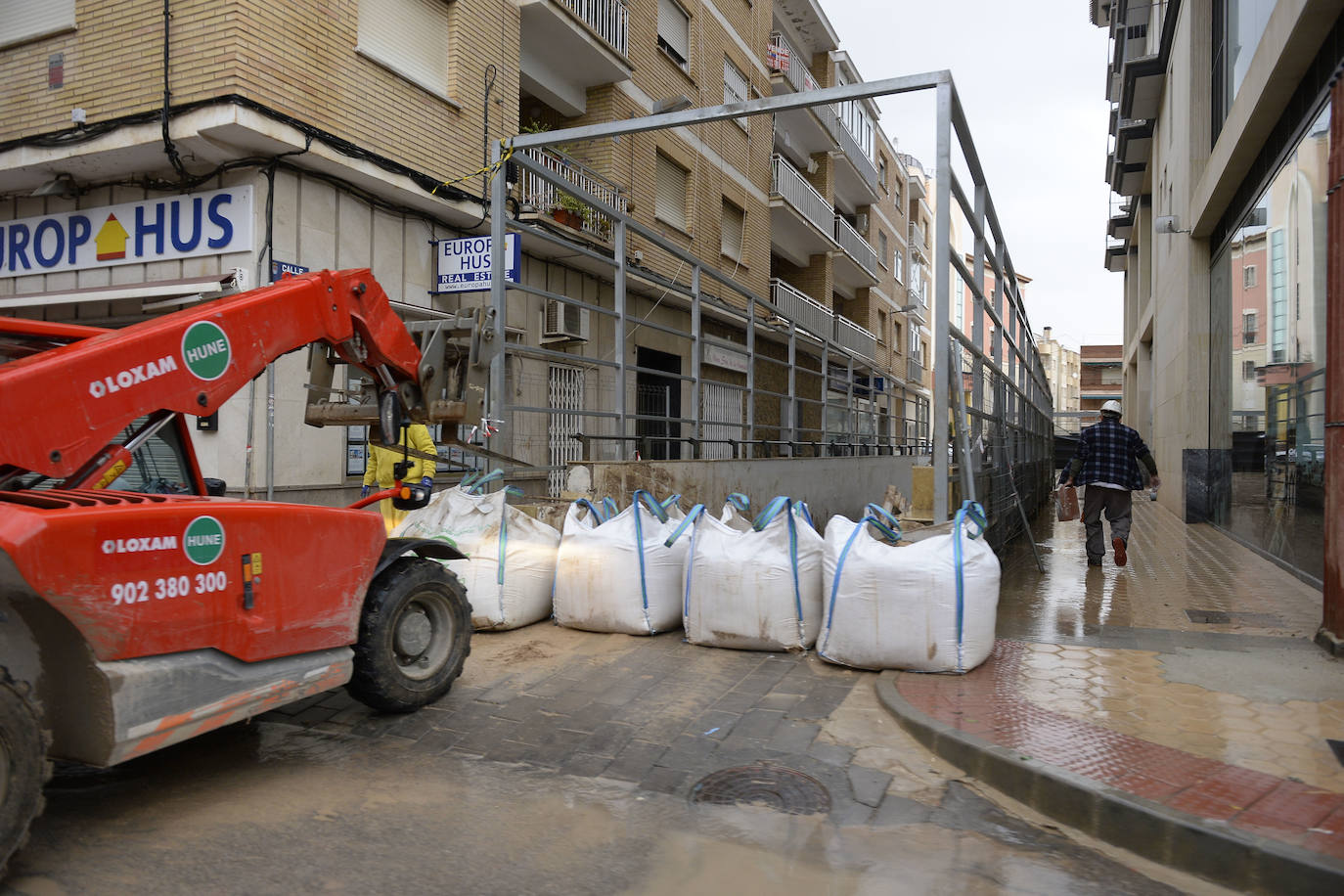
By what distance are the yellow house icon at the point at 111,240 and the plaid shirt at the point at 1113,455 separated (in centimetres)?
1006

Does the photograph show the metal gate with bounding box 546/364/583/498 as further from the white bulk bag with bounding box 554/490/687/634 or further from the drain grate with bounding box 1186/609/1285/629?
the drain grate with bounding box 1186/609/1285/629

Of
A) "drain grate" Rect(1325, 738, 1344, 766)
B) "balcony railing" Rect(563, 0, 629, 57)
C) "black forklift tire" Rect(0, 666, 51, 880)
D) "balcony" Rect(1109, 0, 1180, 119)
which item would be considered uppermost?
"balcony" Rect(1109, 0, 1180, 119)

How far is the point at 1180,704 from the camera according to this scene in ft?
13.6

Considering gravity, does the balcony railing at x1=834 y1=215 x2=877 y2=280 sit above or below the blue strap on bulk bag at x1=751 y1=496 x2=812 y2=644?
above

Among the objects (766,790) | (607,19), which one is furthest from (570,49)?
(766,790)

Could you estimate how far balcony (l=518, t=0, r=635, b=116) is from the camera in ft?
41.1

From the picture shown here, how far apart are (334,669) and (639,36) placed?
14.3m

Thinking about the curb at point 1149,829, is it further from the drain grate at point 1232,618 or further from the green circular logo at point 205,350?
the drain grate at point 1232,618

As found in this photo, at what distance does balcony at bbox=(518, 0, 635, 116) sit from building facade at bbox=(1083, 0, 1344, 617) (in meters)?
8.35

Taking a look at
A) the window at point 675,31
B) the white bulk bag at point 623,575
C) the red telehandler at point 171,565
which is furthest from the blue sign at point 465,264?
the window at point 675,31

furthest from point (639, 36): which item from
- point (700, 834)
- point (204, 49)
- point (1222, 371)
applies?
point (700, 834)

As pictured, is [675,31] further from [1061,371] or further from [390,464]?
[1061,371]

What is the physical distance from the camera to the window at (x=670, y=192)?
52.7ft

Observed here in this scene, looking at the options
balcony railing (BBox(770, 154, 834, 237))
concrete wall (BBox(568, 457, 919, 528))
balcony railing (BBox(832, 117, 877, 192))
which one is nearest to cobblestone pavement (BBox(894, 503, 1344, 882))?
concrete wall (BBox(568, 457, 919, 528))
